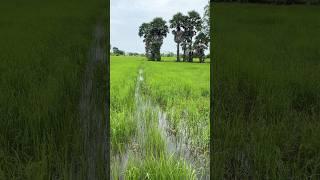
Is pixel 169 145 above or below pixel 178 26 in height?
below

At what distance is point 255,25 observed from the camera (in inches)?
446

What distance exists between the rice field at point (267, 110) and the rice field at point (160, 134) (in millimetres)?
203

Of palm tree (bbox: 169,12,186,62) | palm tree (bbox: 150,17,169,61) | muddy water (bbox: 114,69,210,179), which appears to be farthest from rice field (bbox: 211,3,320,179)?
palm tree (bbox: 150,17,169,61)

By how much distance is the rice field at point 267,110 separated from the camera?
9.37ft

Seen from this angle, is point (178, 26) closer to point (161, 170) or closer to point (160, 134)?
point (160, 134)

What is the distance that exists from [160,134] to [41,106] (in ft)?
3.09

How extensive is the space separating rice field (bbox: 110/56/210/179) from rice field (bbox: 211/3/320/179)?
20 cm

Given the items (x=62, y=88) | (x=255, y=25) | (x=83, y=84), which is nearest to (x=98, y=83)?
(x=83, y=84)

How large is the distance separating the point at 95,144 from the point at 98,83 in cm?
153

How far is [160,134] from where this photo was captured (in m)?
3.62

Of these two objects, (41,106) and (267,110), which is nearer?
(41,106)

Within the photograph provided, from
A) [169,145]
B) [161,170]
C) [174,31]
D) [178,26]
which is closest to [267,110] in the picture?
[169,145]

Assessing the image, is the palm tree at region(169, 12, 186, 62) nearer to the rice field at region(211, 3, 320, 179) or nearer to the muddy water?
the rice field at region(211, 3, 320, 179)

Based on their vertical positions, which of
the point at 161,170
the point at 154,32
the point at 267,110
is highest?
the point at 154,32
